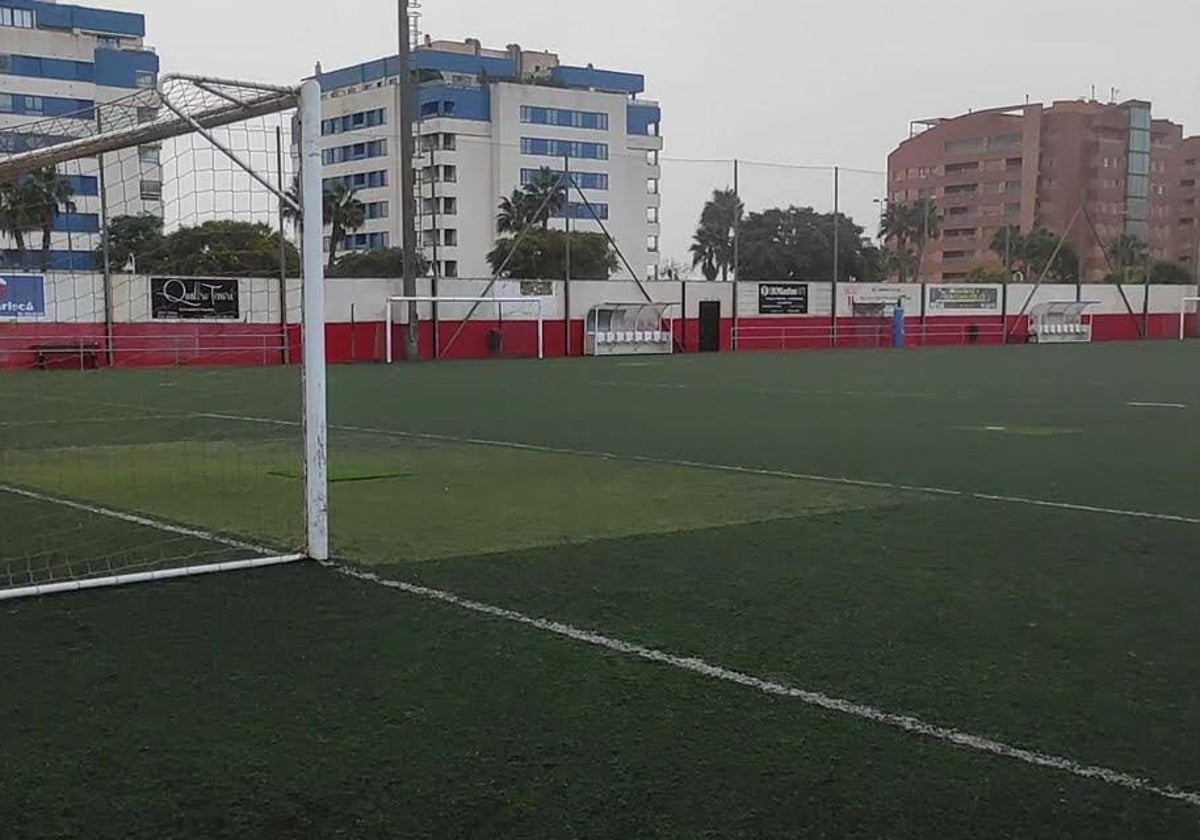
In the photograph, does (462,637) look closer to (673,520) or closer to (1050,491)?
(673,520)

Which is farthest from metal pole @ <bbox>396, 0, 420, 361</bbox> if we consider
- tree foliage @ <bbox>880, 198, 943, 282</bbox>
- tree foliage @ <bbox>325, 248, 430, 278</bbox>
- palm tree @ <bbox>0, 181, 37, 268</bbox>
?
tree foliage @ <bbox>880, 198, 943, 282</bbox>

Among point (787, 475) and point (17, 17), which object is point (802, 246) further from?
point (17, 17)

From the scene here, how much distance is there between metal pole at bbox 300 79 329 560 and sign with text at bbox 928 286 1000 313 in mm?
39578

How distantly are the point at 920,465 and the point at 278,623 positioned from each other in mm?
6910

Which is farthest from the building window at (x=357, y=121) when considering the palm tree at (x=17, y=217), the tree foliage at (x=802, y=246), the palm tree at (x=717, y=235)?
the palm tree at (x=17, y=217)

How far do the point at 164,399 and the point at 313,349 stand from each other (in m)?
13.9

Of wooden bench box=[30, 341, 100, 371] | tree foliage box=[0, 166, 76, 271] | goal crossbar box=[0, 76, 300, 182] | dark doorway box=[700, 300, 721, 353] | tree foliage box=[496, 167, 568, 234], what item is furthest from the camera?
tree foliage box=[496, 167, 568, 234]

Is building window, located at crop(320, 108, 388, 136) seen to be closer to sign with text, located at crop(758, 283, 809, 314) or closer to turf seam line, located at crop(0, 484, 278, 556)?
sign with text, located at crop(758, 283, 809, 314)

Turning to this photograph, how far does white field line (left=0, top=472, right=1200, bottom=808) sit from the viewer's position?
3.71 metres

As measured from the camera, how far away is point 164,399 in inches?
775

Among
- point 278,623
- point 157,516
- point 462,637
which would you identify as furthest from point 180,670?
point 157,516

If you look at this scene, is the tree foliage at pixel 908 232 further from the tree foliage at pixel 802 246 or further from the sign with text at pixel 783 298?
the sign with text at pixel 783 298

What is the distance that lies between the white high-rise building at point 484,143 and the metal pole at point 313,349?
34.5 metres

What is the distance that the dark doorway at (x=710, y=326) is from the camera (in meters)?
39.4
